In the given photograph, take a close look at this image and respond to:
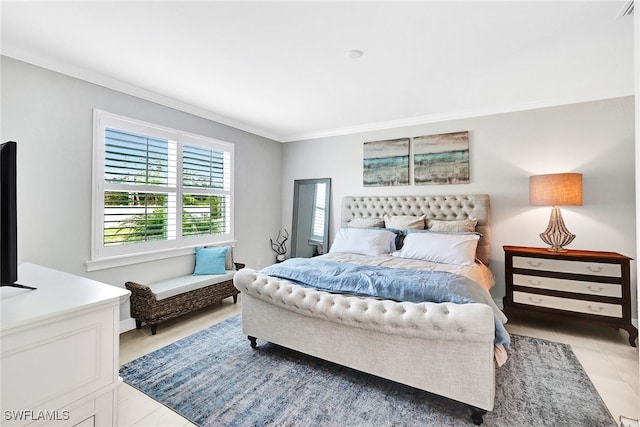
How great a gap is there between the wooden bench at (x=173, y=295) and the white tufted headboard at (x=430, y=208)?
2.06 m

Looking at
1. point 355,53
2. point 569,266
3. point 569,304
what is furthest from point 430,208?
point 355,53

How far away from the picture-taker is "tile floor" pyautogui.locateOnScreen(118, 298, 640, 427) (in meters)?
1.79

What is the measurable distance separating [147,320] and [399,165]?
3.63 meters

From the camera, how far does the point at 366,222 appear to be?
4176mm

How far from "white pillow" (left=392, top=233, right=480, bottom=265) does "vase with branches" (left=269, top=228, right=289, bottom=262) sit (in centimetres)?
241

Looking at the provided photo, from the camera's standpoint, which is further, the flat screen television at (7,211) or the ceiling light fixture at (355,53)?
the ceiling light fixture at (355,53)

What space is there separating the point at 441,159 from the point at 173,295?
3670mm

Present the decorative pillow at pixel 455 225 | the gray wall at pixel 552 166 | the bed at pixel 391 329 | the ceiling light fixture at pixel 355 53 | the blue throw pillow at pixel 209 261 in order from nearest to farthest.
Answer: the bed at pixel 391 329 < the ceiling light fixture at pixel 355 53 < the gray wall at pixel 552 166 < the decorative pillow at pixel 455 225 < the blue throw pillow at pixel 209 261

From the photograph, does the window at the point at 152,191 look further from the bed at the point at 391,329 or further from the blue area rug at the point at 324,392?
the bed at the point at 391,329

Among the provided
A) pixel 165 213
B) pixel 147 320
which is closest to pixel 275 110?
pixel 165 213

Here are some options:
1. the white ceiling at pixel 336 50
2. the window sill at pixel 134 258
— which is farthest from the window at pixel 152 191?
the white ceiling at pixel 336 50

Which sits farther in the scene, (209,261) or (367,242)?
(209,261)

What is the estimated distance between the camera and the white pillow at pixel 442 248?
2.97 metres

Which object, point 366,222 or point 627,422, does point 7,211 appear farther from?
point 366,222
